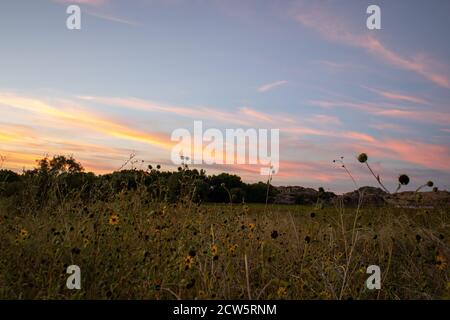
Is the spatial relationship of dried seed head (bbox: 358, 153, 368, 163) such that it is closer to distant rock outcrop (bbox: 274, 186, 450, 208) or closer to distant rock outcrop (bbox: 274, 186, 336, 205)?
distant rock outcrop (bbox: 274, 186, 450, 208)

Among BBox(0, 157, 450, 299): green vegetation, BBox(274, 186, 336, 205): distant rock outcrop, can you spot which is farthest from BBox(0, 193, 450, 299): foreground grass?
BBox(274, 186, 336, 205): distant rock outcrop

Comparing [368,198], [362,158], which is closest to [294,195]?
[368,198]

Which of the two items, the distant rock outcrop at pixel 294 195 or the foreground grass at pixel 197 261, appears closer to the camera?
the foreground grass at pixel 197 261

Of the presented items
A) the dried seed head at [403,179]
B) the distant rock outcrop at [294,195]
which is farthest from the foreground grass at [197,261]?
the distant rock outcrop at [294,195]

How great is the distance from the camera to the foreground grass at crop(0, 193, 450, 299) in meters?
4.86

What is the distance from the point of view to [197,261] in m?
5.68

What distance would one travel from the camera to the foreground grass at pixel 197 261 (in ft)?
15.9

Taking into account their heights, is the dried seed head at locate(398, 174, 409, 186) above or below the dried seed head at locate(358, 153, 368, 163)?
below

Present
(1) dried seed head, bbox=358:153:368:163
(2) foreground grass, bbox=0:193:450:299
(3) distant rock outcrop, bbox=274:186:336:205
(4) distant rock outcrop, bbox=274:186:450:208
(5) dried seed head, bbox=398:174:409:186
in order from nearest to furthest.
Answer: (2) foreground grass, bbox=0:193:450:299
(5) dried seed head, bbox=398:174:409:186
(1) dried seed head, bbox=358:153:368:163
(4) distant rock outcrop, bbox=274:186:450:208
(3) distant rock outcrop, bbox=274:186:336:205

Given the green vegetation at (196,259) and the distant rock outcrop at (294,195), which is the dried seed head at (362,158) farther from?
the distant rock outcrop at (294,195)

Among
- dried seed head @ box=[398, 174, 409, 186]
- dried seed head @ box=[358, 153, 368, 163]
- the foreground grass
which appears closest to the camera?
the foreground grass
